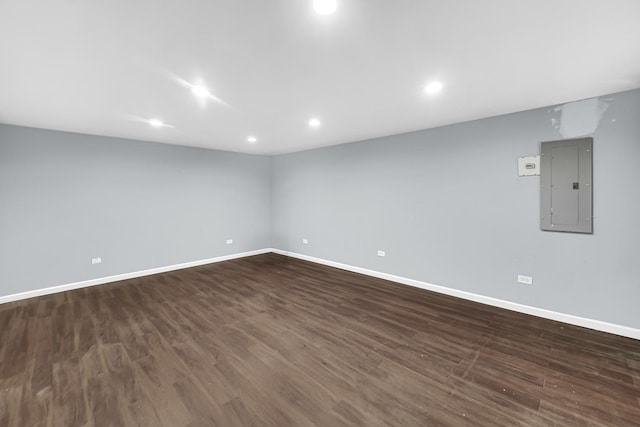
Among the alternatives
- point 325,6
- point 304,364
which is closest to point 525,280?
point 304,364

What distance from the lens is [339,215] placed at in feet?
17.9

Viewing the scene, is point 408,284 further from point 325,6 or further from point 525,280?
point 325,6

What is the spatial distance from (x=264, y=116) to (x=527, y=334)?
414cm

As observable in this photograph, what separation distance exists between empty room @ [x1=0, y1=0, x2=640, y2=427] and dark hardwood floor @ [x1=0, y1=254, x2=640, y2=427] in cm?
2

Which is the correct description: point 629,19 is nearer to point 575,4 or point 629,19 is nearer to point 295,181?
Result: point 575,4

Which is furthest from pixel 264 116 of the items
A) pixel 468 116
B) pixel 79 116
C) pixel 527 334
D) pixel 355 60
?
pixel 527 334

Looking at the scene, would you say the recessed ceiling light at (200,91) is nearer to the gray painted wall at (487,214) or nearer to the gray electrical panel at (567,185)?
the gray painted wall at (487,214)

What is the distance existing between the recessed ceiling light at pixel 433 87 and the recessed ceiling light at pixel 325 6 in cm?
146

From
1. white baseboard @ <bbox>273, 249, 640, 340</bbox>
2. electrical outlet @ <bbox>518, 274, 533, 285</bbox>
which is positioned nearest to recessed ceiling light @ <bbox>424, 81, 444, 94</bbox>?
electrical outlet @ <bbox>518, 274, 533, 285</bbox>

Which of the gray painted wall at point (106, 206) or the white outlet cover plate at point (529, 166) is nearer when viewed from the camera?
the white outlet cover plate at point (529, 166)

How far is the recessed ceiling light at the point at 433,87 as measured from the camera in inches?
100

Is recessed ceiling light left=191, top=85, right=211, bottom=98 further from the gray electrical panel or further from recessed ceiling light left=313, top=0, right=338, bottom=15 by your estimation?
the gray electrical panel

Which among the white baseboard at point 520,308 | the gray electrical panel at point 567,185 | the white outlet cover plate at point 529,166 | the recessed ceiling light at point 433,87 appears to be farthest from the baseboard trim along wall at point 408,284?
the recessed ceiling light at point 433,87

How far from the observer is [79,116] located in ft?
11.3
